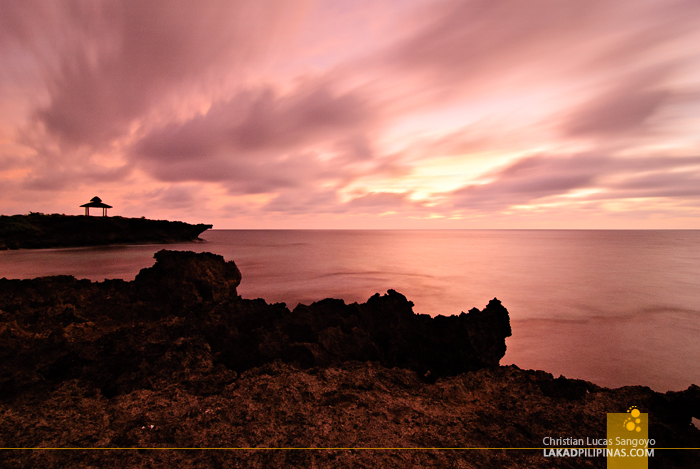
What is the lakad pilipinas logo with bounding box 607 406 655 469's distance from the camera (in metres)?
2.70

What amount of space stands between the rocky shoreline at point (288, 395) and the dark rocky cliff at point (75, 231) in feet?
176

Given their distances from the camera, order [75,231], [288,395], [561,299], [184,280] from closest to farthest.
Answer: [288,395]
[184,280]
[561,299]
[75,231]

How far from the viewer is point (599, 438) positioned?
2.98 meters

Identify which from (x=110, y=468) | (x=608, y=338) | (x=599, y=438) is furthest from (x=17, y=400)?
(x=608, y=338)

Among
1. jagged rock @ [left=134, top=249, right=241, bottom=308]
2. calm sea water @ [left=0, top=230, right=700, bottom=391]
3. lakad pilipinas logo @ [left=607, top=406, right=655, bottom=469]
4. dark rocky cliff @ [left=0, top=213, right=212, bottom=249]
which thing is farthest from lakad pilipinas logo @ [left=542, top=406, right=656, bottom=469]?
dark rocky cliff @ [left=0, top=213, right=212, bottom=249]

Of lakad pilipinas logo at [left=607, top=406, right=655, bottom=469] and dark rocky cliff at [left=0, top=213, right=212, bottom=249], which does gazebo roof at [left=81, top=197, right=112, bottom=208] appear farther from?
lakad pilipinas logo at [left=607, top=406, right=655, bottom=469]

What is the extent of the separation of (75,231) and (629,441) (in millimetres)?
64104

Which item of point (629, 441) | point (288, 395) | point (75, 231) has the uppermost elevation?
point (75, 231)

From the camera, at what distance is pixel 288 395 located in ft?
11.6

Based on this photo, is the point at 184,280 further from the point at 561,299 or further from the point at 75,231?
the point at 75,231

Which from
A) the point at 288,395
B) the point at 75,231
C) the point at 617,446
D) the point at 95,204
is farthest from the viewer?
the point at 95,204

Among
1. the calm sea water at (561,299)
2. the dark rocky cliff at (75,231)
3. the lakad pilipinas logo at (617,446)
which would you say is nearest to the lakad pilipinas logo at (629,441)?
the lakad pilipinas logo at (617,446)

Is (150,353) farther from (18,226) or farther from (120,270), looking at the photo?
(18,226)

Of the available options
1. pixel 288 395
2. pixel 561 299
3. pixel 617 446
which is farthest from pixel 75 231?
pixel 617 446
